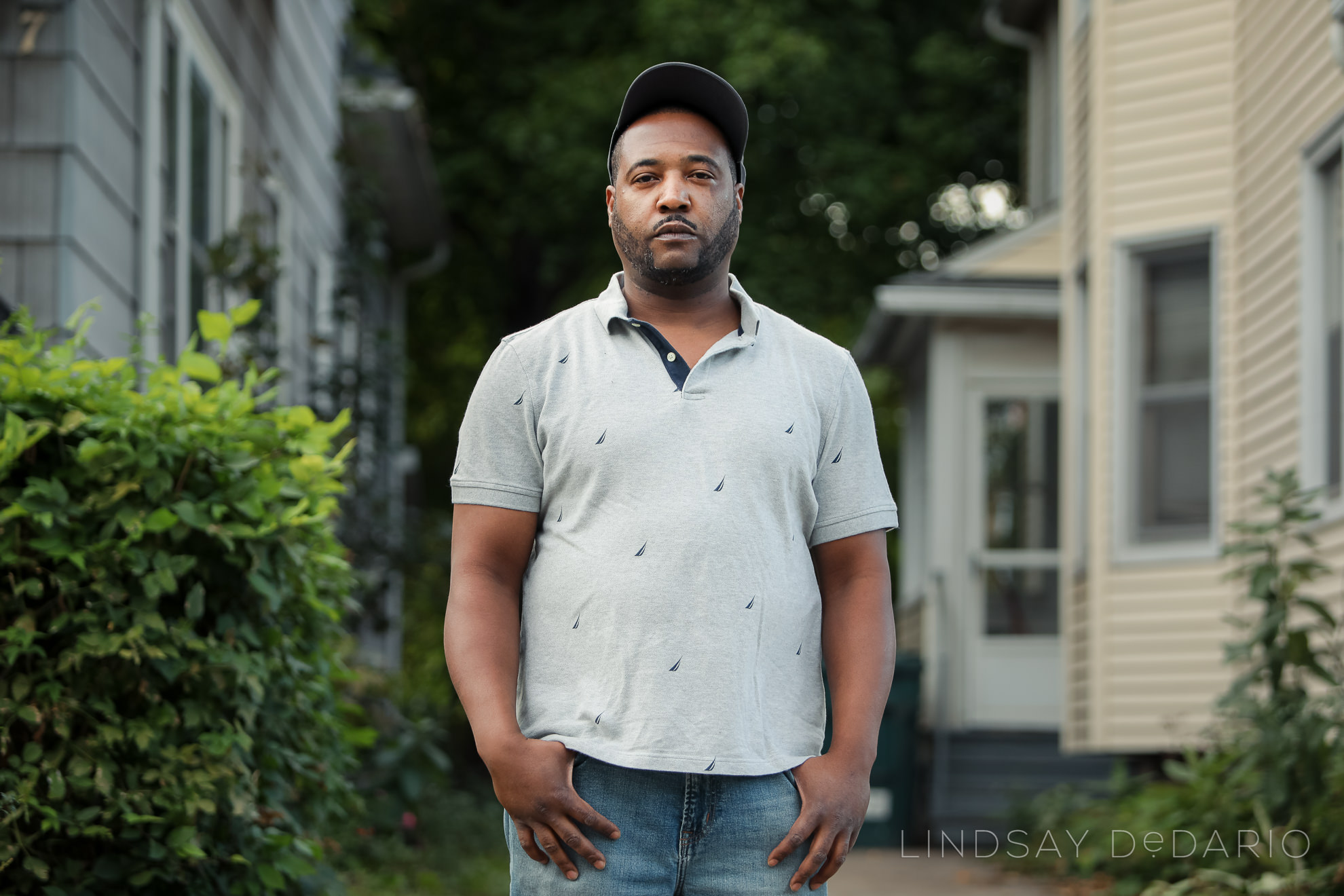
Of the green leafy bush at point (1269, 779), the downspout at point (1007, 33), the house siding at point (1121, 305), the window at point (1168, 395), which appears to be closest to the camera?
the green leafy bush at point (1269, 779)

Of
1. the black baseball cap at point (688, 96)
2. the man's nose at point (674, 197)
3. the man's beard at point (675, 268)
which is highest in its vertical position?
the black baseball cap at point (688, 96)

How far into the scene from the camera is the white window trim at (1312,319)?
25.6 feet

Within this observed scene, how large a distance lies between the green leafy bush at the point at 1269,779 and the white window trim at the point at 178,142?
4313 millimetres

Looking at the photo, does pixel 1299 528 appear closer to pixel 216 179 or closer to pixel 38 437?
pixel 216 179

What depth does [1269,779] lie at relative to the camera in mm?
5824

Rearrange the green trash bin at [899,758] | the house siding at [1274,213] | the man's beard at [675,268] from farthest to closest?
the green trash bin at [899,758] < the house siding at [1274,213] < the man's beard at [675,268]

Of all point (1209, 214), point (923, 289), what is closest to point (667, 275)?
point (1209, 214)

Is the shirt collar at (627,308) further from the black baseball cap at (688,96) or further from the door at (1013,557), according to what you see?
the door at (1013,557)

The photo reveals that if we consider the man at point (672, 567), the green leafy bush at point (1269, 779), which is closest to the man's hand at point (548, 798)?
the man at point (672, 567)

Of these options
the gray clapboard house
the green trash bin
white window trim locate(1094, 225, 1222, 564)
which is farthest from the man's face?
the green trash bin

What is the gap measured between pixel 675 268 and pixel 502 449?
1.19 ft

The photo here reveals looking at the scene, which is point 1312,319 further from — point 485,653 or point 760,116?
point 760,116

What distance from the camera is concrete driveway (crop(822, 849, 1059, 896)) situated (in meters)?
7.97

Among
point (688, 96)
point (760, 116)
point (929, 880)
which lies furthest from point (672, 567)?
point (760, 116)
